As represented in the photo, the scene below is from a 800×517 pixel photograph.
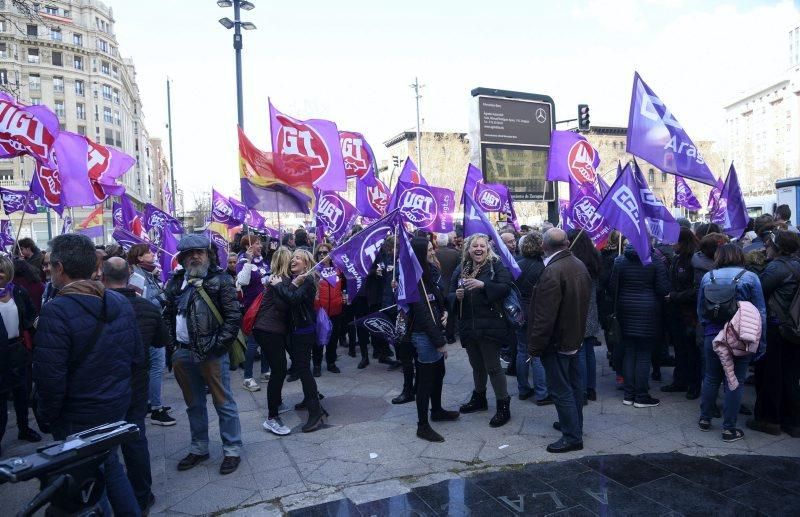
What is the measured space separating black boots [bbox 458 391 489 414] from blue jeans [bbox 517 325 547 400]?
596mm

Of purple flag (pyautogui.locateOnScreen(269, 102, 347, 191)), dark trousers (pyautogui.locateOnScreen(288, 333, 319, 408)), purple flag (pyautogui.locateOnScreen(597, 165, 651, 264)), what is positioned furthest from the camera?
purple flag (pyautogui.locateOnScreen(269, 102, 347, 191))

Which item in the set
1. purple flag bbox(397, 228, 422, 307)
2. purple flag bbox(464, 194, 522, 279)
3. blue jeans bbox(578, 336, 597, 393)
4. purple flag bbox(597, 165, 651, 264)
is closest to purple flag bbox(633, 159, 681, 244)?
purple flag bbox(597, 165, 651, 264)

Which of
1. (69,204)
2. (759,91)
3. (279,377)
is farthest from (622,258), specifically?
(759,91)

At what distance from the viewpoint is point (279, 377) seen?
18.2ft

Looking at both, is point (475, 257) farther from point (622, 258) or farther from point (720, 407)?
Result: point (720, 407)

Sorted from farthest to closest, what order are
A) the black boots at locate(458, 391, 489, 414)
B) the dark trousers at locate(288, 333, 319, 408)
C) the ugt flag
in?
the ugt flag
the black boots at locate(458, 391, 489, 414)
the dark trousers at locate(288, 333, 319, 408)

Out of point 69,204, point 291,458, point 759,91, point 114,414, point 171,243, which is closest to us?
point 114,414

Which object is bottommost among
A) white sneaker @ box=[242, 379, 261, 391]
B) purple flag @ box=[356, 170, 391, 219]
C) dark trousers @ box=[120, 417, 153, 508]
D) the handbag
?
white sneaker @ box=[242, 379, 261, 391]

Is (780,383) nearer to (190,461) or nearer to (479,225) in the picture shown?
(479,225)

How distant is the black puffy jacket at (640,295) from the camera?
19.2 feet

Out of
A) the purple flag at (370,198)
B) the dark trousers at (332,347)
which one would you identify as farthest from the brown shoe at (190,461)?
the purple flag at (370,198)

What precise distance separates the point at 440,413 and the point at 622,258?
8.44 feet

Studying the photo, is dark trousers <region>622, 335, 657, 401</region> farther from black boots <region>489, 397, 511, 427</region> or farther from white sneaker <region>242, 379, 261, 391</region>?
white sneaker <region>242, 379, 261, 391</region>

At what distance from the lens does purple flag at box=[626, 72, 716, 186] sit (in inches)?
236
